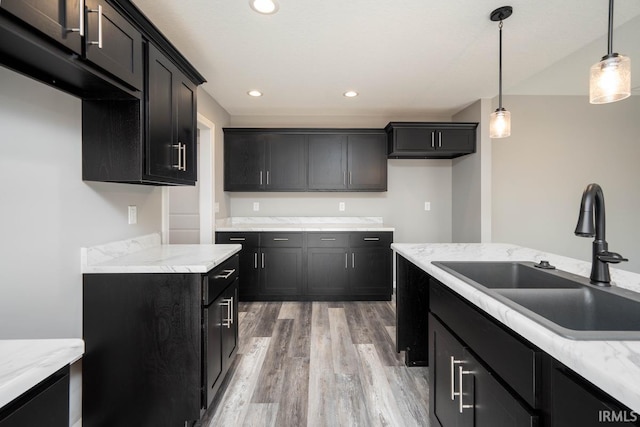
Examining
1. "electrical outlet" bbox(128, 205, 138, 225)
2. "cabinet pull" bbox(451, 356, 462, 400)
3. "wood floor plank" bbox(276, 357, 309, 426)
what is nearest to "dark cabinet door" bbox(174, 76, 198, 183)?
"electrical outlet" bbox(128, 205, 138, 225)

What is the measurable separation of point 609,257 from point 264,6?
→ 2.13m

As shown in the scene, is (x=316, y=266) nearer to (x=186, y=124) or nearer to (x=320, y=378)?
(x=320, y=378)

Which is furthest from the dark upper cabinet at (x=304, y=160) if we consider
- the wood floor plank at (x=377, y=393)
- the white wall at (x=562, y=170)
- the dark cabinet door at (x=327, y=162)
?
the wood floor plank at (x=377, y=393)

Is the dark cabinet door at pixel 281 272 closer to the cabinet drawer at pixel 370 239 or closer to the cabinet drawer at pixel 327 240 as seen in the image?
the cabinet drawer at pixel 327 240

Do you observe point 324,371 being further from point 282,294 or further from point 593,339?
point 593,339

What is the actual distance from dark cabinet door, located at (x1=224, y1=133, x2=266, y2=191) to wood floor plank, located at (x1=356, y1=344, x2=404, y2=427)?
2.45 m

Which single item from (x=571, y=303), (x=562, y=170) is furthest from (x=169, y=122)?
(x=562, y=170)

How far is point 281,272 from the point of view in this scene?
3631mm

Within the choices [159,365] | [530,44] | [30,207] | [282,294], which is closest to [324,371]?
[159,365]

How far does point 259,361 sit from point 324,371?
529mm

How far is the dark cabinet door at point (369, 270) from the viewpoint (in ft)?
12.0

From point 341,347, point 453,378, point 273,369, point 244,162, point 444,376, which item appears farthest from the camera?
point 244,162

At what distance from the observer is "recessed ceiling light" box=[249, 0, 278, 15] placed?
68.9 inches

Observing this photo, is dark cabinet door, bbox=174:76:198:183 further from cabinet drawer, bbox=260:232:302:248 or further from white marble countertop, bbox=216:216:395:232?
white marble countertop, bbox=216:216:395:232
